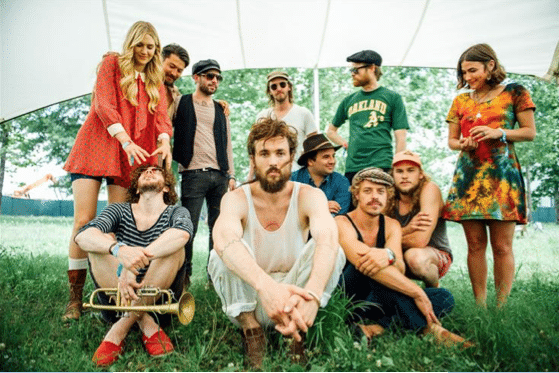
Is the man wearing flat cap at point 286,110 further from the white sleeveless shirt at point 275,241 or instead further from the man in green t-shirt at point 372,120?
the white sleeveless shirt at point 275,241

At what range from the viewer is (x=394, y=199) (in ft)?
12.0

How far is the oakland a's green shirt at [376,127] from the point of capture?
4188 millimetres

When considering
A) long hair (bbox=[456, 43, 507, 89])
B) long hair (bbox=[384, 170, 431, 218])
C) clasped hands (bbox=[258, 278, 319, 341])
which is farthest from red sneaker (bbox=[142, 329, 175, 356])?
long hair (bbox=[456, 43, 507, 89])

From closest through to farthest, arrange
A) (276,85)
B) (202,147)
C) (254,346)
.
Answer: (254,346) → (202,147) → (276,85)

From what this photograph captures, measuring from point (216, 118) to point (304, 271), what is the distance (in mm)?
2256

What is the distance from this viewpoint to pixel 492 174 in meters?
3.40

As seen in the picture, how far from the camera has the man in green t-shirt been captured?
420 centimetres

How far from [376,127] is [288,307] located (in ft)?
7.97

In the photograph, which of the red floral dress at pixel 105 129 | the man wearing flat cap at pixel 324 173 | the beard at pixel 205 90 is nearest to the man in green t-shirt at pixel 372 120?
the man wearing flat cap at pixel 324 173

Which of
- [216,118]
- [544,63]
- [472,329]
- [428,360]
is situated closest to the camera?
[428,360]

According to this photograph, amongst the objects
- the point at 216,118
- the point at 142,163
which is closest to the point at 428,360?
the point at 142,163

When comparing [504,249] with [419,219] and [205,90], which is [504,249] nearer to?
[419,219]

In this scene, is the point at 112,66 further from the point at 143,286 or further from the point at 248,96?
the point at 248,96

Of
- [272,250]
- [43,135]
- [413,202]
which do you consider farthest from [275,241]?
[43,135]
